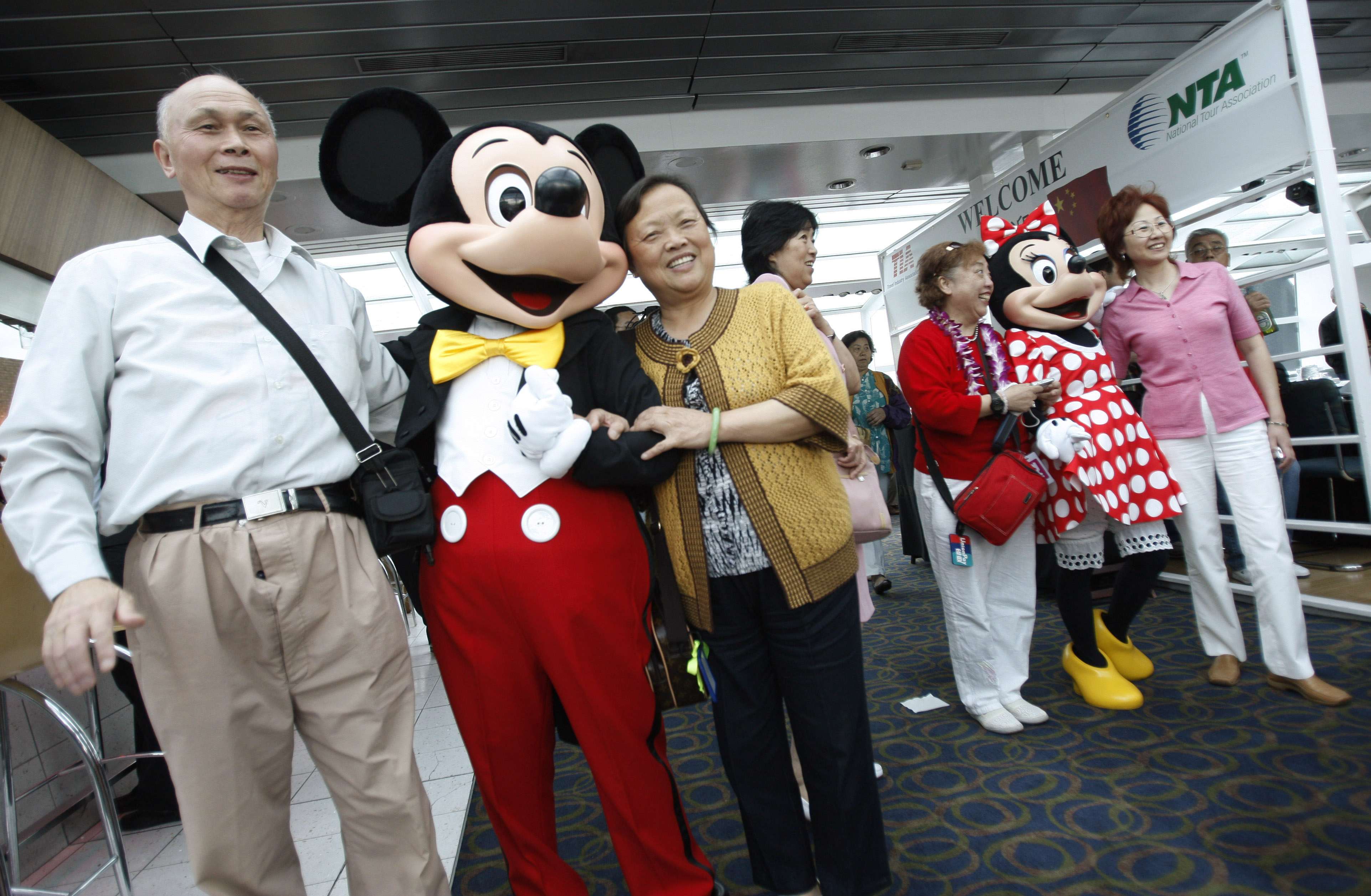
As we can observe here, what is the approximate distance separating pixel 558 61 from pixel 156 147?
3723mm

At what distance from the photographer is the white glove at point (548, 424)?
1.28m

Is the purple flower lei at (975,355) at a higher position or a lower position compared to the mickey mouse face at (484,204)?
lower

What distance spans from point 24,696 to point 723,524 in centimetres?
171

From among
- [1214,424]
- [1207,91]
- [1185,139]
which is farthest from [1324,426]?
[1214,424]

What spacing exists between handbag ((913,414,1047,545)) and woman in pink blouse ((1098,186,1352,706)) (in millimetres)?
655

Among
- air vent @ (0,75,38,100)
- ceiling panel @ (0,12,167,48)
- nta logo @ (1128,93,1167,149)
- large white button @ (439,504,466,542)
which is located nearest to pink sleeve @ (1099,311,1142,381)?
nta logo @ (1128,93,1167,149)

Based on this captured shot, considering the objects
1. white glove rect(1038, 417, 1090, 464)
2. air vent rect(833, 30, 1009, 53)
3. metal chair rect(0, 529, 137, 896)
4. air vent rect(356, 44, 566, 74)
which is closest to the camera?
metal chair rect(0, 529, 137, 896)

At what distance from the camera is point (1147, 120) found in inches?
145

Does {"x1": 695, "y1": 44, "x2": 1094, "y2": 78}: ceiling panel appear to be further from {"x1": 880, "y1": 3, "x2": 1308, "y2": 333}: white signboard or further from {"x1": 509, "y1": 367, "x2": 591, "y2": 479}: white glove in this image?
{"x1": 509, "y1": 367, "x2": 591, "y2": 479}: white glove

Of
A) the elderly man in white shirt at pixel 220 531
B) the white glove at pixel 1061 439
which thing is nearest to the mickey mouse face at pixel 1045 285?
the white glove at pixel 1061 439

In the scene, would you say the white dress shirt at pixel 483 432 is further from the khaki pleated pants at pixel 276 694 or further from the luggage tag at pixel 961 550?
the luggage tag at pixel 961 550

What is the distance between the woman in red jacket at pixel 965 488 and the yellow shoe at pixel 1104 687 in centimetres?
24

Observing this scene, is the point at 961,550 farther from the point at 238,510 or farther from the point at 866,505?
the point at 238,510

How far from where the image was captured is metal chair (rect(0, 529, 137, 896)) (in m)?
1.74
